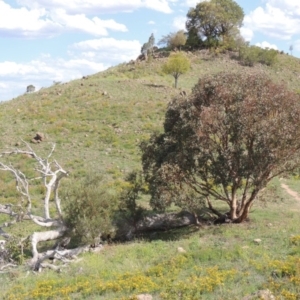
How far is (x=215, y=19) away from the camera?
51438mm

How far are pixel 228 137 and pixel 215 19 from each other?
1561 inches

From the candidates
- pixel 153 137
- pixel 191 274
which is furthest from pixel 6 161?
pixel 191 274

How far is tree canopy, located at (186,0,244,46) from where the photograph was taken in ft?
168

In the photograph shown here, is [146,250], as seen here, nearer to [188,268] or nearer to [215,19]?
[188,268]

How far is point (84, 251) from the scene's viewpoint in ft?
46.1

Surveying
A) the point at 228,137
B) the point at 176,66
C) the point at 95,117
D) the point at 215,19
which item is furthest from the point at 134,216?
the point at 215,19

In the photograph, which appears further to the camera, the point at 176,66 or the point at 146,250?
the point at 176,66

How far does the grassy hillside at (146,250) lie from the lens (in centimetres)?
945

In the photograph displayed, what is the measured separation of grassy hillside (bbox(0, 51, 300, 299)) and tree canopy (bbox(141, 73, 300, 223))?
164cm

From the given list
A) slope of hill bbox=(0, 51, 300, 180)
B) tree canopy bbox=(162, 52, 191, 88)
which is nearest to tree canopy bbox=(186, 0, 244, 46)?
slope of hill bbox=(0, 51, 300, 180)

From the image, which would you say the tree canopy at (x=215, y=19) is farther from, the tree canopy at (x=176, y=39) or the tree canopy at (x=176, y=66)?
the tree canopy at (x=176, y=66)

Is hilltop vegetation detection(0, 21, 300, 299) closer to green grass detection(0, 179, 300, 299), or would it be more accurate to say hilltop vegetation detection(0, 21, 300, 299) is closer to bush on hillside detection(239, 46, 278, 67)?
green grass detection(0, 179, 300, 299)

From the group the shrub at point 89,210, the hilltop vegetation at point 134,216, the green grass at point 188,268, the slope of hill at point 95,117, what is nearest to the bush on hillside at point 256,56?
the hilltop vegetation at point 134,216

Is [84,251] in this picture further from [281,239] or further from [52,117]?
[52,117]
